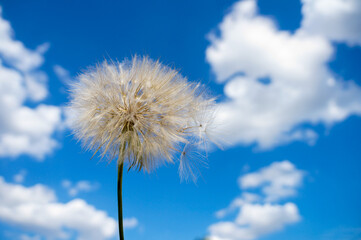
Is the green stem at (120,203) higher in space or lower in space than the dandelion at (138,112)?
lower

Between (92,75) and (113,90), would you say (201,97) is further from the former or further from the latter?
(92,75)

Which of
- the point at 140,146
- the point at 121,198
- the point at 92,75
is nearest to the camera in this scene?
the point at 121,198

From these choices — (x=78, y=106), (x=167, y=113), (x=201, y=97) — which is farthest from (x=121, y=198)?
(x=201, y=97)

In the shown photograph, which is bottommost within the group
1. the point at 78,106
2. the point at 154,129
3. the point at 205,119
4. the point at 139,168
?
the point at 139,168

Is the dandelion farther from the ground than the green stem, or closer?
farther from the ground

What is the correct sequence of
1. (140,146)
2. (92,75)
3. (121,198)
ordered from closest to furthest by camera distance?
1. (121,198)
2. (140,146)
3. (92,75)

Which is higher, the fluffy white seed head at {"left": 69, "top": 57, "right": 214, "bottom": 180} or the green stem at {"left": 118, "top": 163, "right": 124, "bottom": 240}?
the fluffy white seed head at {"left": 69, "top": 57, "right": 214, "bottom": 180}

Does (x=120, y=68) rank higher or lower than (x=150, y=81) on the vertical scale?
higher

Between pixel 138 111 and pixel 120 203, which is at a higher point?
pixel 138 111
